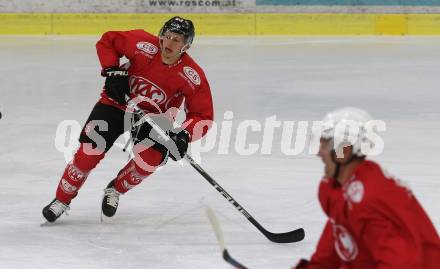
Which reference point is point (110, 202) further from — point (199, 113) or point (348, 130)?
point (348, 130)

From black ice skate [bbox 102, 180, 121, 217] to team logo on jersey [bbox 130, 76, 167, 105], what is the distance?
0.41 metres

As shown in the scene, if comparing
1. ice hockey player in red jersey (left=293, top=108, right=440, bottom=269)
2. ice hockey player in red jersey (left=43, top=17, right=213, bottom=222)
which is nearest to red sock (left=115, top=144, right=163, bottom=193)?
ice hockey player in red jersey (left=43, top=17, right=213, bottom=222)

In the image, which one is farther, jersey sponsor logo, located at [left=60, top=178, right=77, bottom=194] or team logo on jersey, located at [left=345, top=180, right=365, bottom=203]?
jersey sponsor logo, located at [left=60, top=178, right=77, bottom=194]

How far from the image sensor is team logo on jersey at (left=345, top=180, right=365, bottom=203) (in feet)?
6.64

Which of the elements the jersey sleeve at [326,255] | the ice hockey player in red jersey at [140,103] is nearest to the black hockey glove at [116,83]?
the ice hockey player in red jersey at [140,103]

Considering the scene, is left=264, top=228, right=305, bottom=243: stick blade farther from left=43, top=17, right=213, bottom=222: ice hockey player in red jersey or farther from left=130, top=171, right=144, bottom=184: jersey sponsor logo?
left=130, top=171, right=144, bottom=184: jersey sponsor logo

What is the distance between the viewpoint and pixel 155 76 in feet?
13.3

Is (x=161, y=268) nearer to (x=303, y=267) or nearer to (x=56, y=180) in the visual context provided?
(x=303, y=267)

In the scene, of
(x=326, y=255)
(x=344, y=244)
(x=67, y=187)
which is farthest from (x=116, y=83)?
(x=344, y=244)

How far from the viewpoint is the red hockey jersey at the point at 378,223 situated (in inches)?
78.5

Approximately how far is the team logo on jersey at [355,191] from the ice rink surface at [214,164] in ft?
4.74

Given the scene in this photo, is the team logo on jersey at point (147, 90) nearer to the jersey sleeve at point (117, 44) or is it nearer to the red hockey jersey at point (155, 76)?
the red hockey jersey at point (155, 76)

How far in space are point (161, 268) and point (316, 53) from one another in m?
6.53

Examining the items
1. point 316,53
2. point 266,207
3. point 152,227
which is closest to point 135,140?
point 152,227
